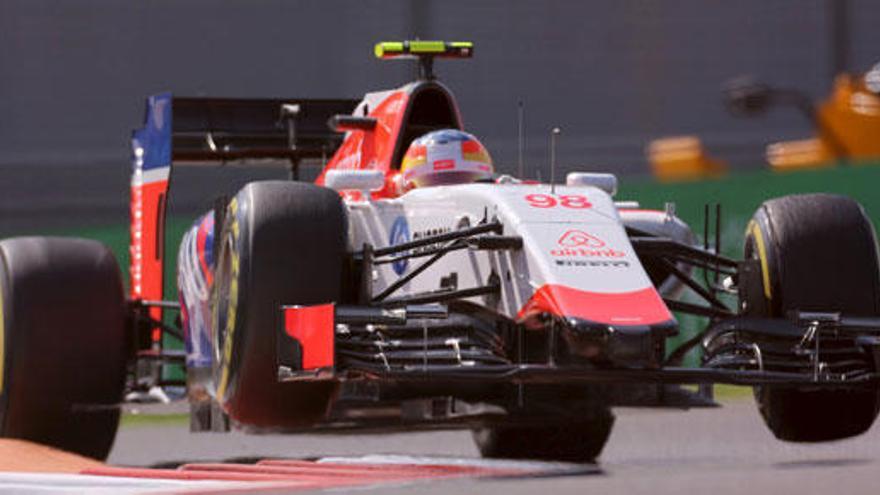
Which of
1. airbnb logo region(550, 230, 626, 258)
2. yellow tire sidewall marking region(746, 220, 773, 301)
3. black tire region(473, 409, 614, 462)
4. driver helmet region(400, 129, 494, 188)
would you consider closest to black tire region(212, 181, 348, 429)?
airbnb logo region(550, 230, 626, 258)

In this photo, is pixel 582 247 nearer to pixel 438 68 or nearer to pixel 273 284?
pixel 273 284

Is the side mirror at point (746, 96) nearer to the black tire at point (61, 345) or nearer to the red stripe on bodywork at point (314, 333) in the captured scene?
the black tire at point (61, 345)

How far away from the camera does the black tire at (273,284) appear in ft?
24.8

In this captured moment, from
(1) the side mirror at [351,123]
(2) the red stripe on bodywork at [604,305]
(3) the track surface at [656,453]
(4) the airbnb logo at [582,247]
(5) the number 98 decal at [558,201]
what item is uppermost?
(1) the side mirror at [351,123]

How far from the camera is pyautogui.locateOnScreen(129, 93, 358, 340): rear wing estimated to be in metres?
10.4

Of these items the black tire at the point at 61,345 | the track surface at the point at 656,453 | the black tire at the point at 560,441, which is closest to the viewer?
the track surface at the point at 656,453

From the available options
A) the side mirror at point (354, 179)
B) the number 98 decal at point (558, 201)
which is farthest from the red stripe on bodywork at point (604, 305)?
the side mirror at point (354, 179)

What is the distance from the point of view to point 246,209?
7707mm

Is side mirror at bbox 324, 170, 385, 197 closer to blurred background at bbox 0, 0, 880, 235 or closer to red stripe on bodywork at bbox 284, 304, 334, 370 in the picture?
red stripe on bodywork at bbox 284, 304, 334, 370

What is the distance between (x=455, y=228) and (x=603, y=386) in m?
1.03

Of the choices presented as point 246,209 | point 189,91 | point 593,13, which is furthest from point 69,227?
point 246,209

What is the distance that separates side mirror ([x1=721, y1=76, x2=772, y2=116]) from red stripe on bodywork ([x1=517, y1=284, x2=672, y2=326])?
9547 millimetres

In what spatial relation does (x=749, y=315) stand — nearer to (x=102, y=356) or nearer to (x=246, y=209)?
(x=246, y=209)

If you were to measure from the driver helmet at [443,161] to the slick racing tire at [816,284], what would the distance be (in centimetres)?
134
